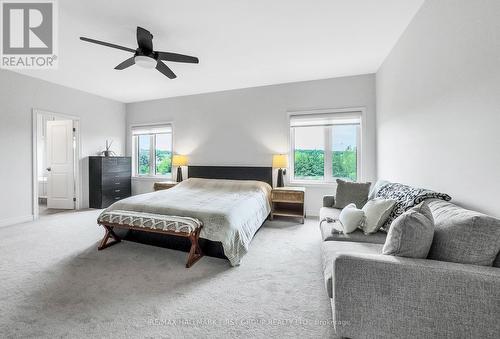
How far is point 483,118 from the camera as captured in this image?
1.43m

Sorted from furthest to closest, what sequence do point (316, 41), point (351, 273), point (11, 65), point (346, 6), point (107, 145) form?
point (107, 145) < point (11, 65) < point (316, 41) < point (346, 6) < point (351, 273)

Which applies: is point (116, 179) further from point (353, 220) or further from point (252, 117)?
point (353, 220)

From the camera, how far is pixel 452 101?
1739 millimetres

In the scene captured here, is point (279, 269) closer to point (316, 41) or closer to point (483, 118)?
point (483, 118)

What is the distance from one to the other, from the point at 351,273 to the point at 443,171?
56.4 inches

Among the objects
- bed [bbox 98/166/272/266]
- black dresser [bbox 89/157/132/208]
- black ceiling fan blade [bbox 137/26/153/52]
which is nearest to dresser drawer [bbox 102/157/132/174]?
black dresser [bbox 89/157/132/208]

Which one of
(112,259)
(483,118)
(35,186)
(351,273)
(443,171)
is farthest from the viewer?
(35,186)

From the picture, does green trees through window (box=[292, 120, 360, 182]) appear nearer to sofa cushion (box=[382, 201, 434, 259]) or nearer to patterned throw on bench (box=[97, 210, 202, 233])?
patterned throw on bench (box=[97, 210, 202, 233])

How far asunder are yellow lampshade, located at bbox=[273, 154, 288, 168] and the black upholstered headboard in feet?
0.98

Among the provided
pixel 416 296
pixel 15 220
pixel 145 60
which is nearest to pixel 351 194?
pixel 416 296

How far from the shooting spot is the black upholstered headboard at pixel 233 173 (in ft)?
14.5

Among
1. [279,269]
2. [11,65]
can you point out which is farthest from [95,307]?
[11,65]

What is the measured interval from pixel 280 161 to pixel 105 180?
4.02 metres

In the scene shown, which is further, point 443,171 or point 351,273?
point 443,171
